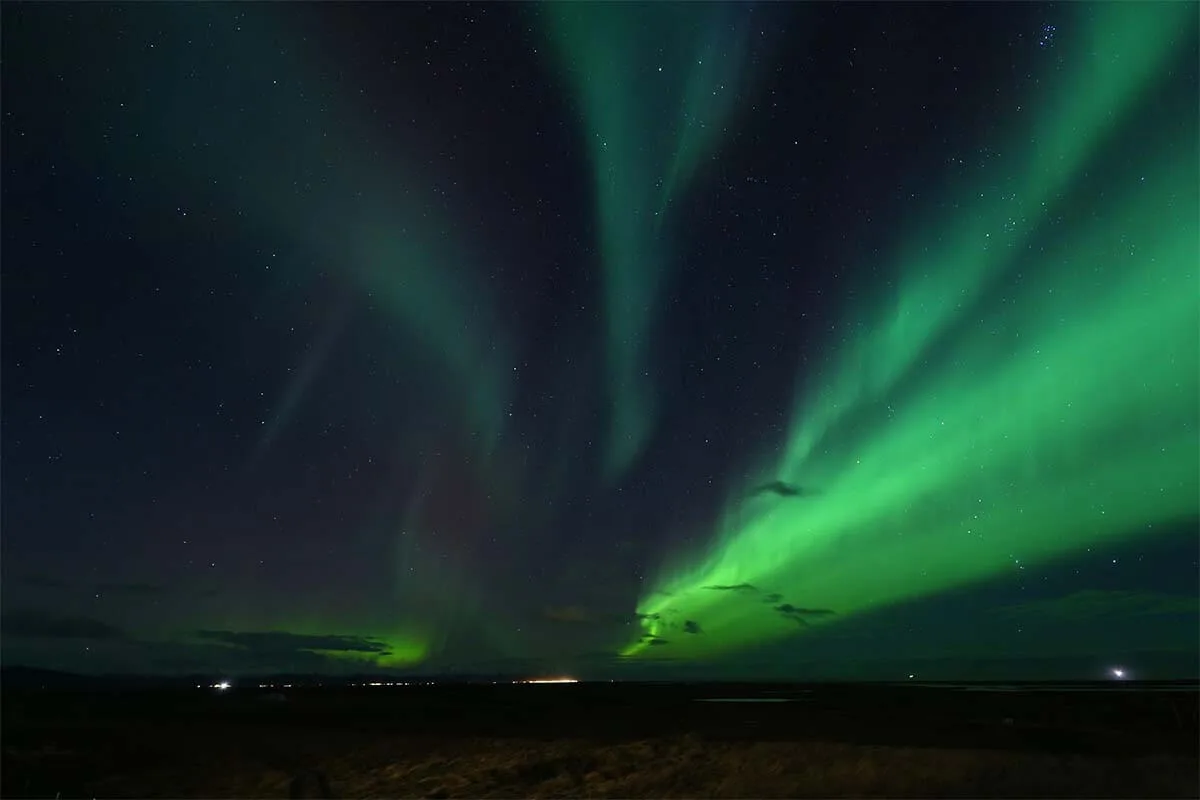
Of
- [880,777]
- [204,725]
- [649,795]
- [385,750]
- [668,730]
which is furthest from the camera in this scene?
[204,725]

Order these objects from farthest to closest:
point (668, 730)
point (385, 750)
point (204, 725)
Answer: point (204, 725)
point (668, 730)
point (385, 750)

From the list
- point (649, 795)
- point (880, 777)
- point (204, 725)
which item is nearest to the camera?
point (649, 795)

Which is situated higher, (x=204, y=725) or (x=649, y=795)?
(x=204, y=725)

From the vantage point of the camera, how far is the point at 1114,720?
3553cm

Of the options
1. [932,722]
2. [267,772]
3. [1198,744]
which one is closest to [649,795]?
[267,772]

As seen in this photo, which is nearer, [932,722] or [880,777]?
[880,777]

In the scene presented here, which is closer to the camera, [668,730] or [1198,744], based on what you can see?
[1198,744]

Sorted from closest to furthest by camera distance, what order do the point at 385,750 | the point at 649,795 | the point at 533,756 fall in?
the point at 649,795 → the point at 533,756 → the point at 385,750

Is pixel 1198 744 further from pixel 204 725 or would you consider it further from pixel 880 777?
pixel 204 725

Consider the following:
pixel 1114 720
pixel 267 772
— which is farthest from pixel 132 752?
pixel 1114 720

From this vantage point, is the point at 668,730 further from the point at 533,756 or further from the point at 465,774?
the point at 465,774

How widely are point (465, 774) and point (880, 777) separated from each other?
10.7m

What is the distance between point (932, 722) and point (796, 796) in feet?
74.1

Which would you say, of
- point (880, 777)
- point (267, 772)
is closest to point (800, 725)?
point (880, 777)
